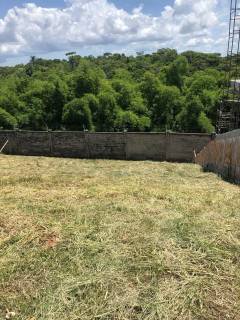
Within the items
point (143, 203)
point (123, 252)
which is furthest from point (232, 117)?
point (123, 252)

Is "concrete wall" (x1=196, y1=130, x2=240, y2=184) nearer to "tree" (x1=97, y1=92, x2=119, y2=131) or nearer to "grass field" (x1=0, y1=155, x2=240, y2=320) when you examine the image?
"grass field" (x1=0, y1=155, x2=240, y2=320)

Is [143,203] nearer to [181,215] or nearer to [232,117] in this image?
[181,215]

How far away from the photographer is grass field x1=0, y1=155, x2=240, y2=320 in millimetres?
4812

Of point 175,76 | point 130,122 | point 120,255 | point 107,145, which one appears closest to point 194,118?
point 130,122

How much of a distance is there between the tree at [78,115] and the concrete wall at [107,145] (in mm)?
5978

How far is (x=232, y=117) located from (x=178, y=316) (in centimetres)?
1493

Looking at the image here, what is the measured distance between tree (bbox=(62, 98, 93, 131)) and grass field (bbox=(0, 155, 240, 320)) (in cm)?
1992

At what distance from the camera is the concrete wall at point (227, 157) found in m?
12.2

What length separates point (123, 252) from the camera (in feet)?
19.7

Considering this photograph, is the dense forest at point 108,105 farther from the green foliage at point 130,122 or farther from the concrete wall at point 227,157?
the concrete wall at point 227,157

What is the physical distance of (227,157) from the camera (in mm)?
13250

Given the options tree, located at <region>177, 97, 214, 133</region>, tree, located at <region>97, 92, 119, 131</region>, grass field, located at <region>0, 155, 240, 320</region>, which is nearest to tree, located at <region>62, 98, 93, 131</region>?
tree, located at <region>97, 92, 119, 131</region>

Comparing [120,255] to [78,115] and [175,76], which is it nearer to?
[78,115]

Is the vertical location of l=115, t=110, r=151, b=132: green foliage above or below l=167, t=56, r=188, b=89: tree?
below
